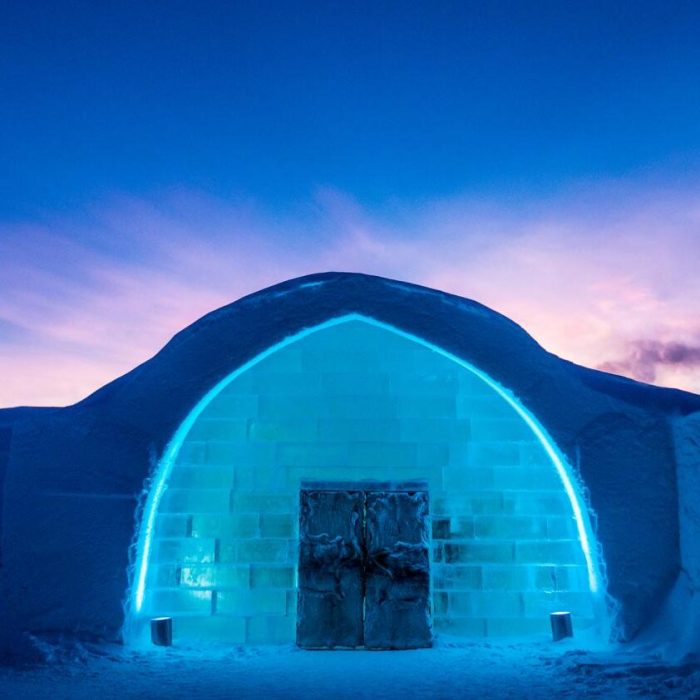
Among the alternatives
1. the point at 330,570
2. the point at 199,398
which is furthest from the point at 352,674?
the point at 199,398

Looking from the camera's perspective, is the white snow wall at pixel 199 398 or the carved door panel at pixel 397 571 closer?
the white snow wall at pixel 199 398

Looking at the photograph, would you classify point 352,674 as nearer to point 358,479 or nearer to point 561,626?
point 358,479

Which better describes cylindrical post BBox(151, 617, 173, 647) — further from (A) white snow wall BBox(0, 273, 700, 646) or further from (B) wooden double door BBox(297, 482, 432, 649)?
(B) wooden double door BBox(297, 482, 432, 649)

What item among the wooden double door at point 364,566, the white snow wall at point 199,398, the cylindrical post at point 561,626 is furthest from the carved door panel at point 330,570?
the cylindrical post at point 561,626

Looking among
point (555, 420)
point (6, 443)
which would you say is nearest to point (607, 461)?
point (555, 420)

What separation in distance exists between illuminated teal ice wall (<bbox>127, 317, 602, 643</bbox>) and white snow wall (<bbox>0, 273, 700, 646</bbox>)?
1.11 feet

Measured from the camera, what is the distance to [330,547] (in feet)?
19.0

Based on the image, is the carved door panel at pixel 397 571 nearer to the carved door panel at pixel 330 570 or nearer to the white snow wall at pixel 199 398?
the carved door panel at pixel 330 570

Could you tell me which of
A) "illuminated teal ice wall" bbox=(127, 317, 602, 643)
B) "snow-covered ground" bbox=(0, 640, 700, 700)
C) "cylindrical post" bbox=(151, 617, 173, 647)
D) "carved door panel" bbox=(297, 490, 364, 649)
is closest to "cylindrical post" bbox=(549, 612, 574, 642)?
"snow-covered ground" bbox=(0, 640, 700, 700)

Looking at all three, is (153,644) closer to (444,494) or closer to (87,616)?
(87,616)

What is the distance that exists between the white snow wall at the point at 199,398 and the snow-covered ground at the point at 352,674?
0.54 m

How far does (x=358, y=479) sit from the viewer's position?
19.9 feet

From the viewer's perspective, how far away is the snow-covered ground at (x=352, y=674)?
4.12m

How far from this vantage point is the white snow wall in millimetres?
5316
